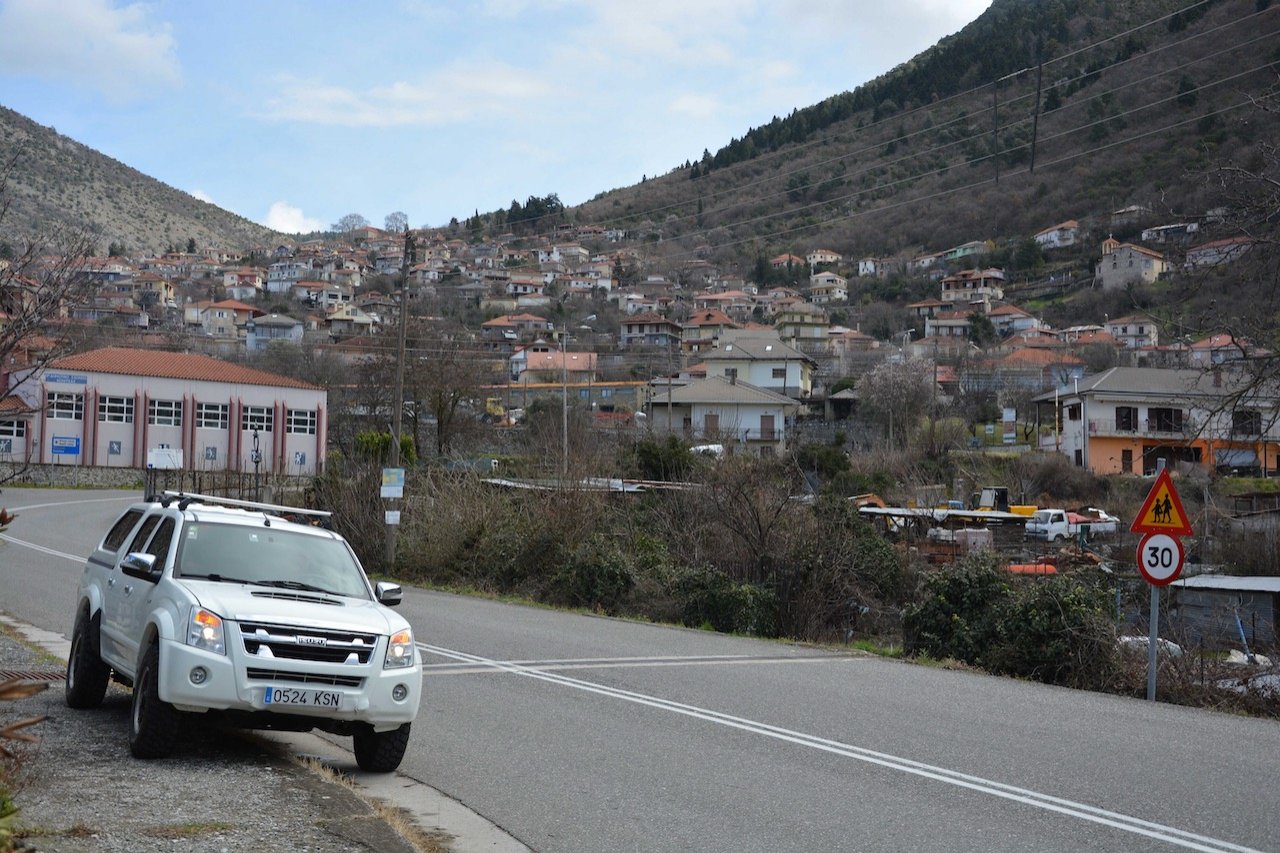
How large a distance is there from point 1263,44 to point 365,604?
74.7m

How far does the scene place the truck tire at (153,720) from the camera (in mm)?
8281

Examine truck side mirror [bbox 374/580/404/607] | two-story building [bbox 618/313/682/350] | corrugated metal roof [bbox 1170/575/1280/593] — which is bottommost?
corrugated metal roof [bbox 1170/575/1280/593]

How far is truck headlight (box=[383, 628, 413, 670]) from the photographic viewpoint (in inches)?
342

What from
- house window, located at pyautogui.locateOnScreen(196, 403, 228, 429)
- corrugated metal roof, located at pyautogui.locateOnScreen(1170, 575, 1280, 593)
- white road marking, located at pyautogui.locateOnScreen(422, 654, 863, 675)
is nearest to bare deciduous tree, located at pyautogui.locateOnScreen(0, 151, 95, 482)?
white road marking, located at pyautogui.locateOnScreen(422, 654, 863, 675)

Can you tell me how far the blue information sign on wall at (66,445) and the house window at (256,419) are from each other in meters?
10.3

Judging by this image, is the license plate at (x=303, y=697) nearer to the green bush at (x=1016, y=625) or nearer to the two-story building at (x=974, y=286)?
the green bush at (x=1016, y=625)

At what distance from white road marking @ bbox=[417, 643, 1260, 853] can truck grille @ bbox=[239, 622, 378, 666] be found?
3.78 metres

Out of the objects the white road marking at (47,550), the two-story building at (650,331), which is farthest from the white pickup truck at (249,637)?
the two-story building at (650,331)

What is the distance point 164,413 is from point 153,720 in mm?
74398

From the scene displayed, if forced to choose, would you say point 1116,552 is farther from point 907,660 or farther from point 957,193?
point 957,193

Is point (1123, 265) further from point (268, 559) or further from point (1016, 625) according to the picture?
point (268, 559)

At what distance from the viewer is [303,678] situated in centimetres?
830

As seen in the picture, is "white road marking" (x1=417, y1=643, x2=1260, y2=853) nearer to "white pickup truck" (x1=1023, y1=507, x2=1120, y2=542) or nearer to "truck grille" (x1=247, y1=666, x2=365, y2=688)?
"truck grille" (x1=247, y1=666, x2=365, y2=688)

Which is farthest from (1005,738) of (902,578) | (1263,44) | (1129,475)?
(1263,44)
